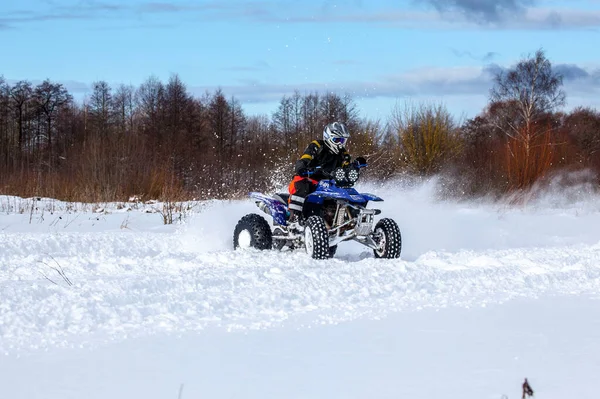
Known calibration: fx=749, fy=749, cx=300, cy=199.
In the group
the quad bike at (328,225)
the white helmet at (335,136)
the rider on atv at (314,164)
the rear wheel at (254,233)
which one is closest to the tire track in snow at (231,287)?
the quad bike at (328,225)

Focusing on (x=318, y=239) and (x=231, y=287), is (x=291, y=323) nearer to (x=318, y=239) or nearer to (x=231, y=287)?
(x=231, y=287)

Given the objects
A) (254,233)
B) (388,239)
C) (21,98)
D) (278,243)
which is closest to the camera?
(388,239)

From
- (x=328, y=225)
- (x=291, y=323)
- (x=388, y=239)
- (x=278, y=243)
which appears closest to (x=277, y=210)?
(x=278, y=243)

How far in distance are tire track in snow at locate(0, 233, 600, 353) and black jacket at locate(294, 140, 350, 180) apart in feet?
4.19

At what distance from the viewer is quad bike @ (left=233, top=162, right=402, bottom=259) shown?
387 inches

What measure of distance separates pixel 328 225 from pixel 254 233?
1.07 metres

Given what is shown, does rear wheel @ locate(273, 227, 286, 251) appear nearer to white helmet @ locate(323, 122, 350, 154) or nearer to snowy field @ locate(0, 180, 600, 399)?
snowy field @ locate(0, 180, 600, 399)

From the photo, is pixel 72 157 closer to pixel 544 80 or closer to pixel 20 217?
pixel 20 217

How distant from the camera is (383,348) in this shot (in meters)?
5.27

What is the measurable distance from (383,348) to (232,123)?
199 feet

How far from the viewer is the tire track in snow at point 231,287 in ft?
19.6

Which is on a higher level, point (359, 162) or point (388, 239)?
point (359, 162)

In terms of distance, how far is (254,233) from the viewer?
1062 cm

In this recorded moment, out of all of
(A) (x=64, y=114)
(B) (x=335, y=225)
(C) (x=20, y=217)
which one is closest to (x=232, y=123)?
(A) (x=64, y=114)
